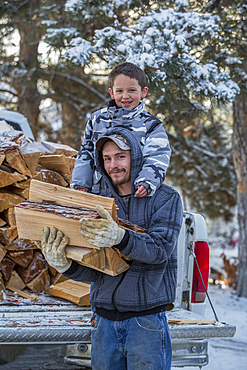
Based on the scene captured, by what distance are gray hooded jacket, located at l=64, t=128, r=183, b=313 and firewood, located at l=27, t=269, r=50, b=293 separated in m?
1.42

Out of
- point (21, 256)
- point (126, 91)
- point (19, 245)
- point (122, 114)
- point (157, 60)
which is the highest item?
point (157, 60)

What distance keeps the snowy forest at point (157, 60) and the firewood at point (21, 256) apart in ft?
8.11

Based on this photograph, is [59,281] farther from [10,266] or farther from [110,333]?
[110,333]

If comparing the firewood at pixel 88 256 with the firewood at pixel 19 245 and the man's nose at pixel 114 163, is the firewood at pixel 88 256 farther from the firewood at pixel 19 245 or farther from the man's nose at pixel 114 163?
the firewood at pixel 19 245

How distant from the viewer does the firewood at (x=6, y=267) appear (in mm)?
3070

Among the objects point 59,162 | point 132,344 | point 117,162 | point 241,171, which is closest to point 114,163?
point 117,162

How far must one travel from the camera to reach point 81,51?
4734mm

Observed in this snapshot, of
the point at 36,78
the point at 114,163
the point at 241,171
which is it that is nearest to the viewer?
the point at 114,163

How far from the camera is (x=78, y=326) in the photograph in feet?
7.30

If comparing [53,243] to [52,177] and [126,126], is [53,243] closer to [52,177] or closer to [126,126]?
[126,126]

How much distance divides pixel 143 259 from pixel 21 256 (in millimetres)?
1875

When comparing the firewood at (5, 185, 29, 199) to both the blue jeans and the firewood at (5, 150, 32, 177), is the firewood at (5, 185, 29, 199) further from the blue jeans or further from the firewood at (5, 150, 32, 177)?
the blue jeans

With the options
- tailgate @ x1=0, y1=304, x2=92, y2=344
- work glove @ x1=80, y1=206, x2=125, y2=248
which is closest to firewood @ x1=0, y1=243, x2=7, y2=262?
tailgate @ x1=0, y1=304, x2=92, y2=344

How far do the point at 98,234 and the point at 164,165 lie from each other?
31.0 inches
